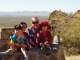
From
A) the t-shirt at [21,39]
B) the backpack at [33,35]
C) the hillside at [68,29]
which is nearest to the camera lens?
the t-shirt at [21,39]

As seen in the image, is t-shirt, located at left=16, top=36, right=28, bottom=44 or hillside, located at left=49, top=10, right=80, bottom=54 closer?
t-shirt, located at left=16, top=36, right=28, bottom=44

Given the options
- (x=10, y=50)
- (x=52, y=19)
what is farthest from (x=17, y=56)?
(x=52, y=19)

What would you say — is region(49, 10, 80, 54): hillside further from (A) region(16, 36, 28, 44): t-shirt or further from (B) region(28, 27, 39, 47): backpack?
(A) region(16, 36, 28, 44): t-shirt

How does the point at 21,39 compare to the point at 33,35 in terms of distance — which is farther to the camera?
the point at 33,35

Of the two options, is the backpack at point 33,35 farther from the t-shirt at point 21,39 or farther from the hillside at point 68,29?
the hillside at point 68,29

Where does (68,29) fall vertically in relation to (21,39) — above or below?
below

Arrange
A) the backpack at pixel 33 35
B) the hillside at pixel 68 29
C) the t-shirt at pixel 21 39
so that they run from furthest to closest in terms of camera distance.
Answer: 1. the hillside at pixel 68 29
2. the backpack at pixel 33 35
3. the t-shirt at pixel 21 39

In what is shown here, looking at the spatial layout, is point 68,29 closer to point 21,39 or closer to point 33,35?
point 33,35

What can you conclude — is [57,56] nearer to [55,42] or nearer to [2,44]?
[55,42]

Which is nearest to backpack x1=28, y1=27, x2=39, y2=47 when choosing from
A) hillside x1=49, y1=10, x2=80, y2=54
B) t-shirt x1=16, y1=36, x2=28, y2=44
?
t-shirt x1=16, y1=36, x2=28, y2=44

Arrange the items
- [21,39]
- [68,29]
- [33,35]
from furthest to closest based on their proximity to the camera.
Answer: [68,29] → [33,35] → [21,39]

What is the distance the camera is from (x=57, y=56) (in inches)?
536

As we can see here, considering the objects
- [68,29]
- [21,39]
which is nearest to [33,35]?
[21,39]

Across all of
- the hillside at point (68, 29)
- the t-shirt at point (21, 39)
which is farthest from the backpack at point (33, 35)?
the hillside at point (68, 29)
